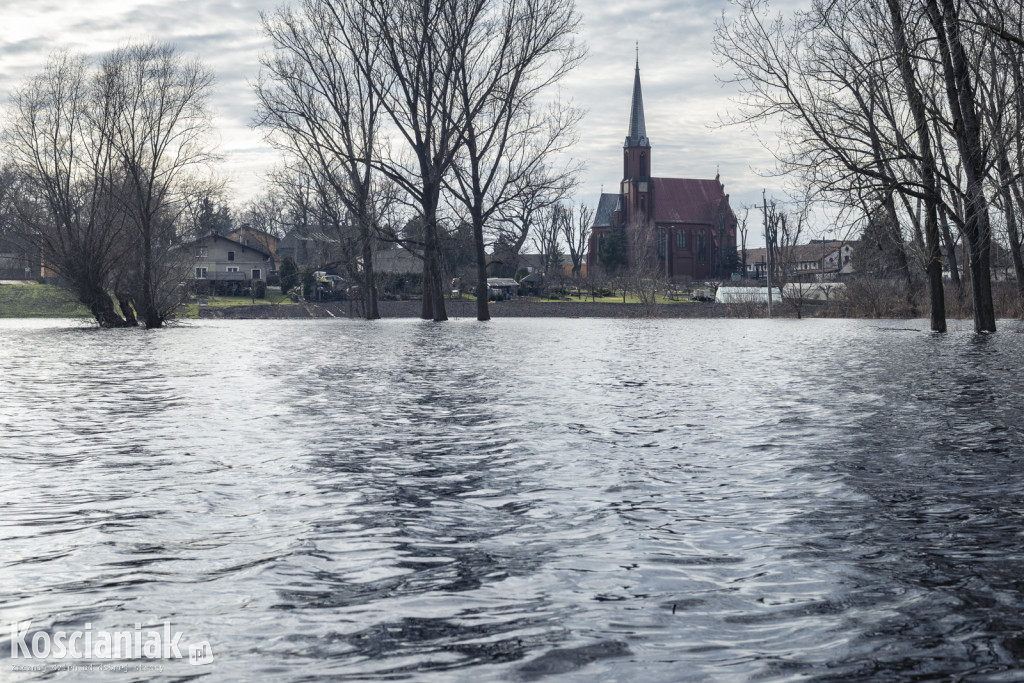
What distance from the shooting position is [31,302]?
8038 centimetres

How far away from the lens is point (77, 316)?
2793 inches

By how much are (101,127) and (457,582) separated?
45.9 m

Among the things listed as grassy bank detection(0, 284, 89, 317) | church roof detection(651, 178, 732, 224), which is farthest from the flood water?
church roof detection(651, 178, 732, 224)

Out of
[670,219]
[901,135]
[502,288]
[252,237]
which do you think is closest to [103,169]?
[901,135]

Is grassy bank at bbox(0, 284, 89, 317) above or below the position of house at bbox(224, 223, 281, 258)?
below

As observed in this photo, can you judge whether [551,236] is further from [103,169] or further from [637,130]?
[103,169]

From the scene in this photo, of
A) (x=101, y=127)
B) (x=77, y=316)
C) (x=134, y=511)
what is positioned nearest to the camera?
(x=134, y=511)

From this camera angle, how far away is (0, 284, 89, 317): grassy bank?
76.5m

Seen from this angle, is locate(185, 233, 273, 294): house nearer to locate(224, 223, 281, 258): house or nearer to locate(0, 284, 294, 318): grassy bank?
locate(224, 223, 281, 258): house

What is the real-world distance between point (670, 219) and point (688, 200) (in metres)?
5.76

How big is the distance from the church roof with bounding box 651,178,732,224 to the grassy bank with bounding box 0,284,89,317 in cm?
7870

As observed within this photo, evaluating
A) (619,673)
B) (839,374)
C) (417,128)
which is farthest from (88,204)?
(619,673)

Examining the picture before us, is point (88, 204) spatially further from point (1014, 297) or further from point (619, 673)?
point (619, 673)

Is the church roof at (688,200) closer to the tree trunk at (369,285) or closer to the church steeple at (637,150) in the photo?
the church steeple at (637,150)
